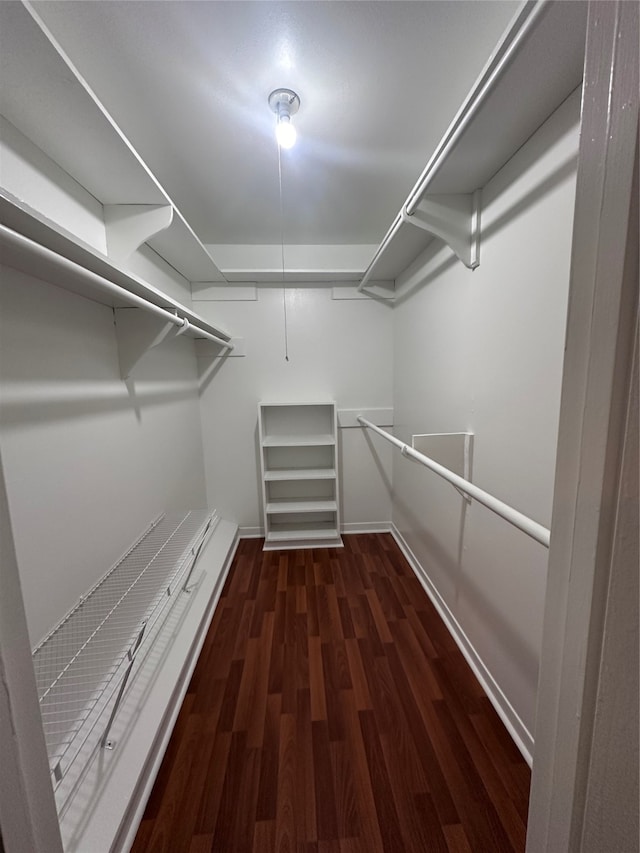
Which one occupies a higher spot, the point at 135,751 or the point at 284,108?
the point at 284,108

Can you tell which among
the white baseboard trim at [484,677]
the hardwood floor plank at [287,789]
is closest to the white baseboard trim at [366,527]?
the white baseboard trim at [484,677]

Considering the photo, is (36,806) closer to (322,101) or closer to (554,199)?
(554,199)

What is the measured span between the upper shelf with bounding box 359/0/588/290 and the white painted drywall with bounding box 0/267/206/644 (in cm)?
136

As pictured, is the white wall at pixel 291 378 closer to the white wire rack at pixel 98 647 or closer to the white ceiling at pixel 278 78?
the white ceiling at pixel 278 78

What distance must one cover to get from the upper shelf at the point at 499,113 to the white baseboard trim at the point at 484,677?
173cm

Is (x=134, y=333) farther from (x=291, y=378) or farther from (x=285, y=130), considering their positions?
(x=291, y=378)

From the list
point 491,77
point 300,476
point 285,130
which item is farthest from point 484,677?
point 285,130

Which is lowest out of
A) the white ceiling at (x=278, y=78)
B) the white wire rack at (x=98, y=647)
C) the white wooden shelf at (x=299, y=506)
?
the white wooden shelf at (x=299, y=506)

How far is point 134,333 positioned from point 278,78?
1.10 m

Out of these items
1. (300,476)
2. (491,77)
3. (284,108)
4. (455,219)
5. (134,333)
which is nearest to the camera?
(491,77)

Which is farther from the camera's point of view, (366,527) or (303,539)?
(366,527)

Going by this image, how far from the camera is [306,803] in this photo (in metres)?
0.98

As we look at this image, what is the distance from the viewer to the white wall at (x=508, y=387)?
0.92m

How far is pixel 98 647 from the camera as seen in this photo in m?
0.99
